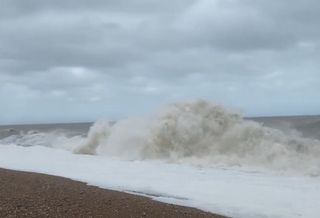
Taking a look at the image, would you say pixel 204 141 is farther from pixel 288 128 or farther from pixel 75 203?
pixel 288 128

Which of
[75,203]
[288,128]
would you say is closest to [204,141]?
[75,203]

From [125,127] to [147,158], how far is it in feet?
16.1

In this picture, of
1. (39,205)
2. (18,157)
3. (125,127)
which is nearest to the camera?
(39,205)

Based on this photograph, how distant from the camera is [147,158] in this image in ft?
63.8

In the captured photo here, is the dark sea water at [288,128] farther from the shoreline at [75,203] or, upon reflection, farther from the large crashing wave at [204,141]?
the shoreline at [75,203]

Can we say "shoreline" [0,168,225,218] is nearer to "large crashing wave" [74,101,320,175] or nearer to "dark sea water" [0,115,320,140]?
"large crashing wave" [74,101,320,175]

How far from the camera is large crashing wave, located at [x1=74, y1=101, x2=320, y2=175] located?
57.5ft

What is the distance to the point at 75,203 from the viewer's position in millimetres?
8594

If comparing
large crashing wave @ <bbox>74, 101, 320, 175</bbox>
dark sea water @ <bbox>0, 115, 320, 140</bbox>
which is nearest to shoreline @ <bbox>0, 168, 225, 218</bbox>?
large crashing wave @ <bbox>74, 101, 320, 175</bbox>

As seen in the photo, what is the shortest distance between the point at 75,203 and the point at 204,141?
41.2ft

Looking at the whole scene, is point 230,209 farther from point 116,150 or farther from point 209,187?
point 116,150

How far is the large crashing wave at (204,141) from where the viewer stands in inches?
690

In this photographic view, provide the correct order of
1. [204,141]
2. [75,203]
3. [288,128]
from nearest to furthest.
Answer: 1. [75,203]
2. [204,141]
3. [288,128]

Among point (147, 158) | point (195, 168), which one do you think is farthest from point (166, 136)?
point (195, 168)
